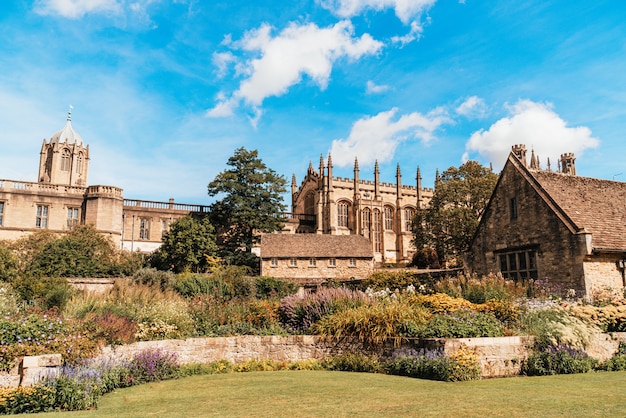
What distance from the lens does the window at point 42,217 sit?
42531 millimetres

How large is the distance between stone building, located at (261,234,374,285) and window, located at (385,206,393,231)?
29.2 meters

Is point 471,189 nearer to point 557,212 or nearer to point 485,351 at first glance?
point 557,212

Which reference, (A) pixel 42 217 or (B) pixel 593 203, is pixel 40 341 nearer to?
(B) pixel 593 203

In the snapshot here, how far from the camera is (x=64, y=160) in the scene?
230ft

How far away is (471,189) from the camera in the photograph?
3647cm

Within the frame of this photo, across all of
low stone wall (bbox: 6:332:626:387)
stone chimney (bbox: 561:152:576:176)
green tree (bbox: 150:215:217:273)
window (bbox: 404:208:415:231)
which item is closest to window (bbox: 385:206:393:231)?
window (bbox: 404:208:415:231)

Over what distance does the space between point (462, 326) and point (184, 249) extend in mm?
30670

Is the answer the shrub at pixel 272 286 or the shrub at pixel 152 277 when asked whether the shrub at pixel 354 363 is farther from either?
the shrub at pixel 152 277

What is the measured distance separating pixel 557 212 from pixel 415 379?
483 inches

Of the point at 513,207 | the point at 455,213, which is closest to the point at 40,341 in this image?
the point at 513,207

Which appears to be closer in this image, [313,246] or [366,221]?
[313,246]

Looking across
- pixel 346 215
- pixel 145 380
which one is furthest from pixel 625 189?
pixel 346 215

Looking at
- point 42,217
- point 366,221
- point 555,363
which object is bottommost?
point 555,363

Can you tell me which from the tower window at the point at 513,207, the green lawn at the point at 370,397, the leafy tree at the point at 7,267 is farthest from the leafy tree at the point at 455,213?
the leafy tree at the point at 7,267
